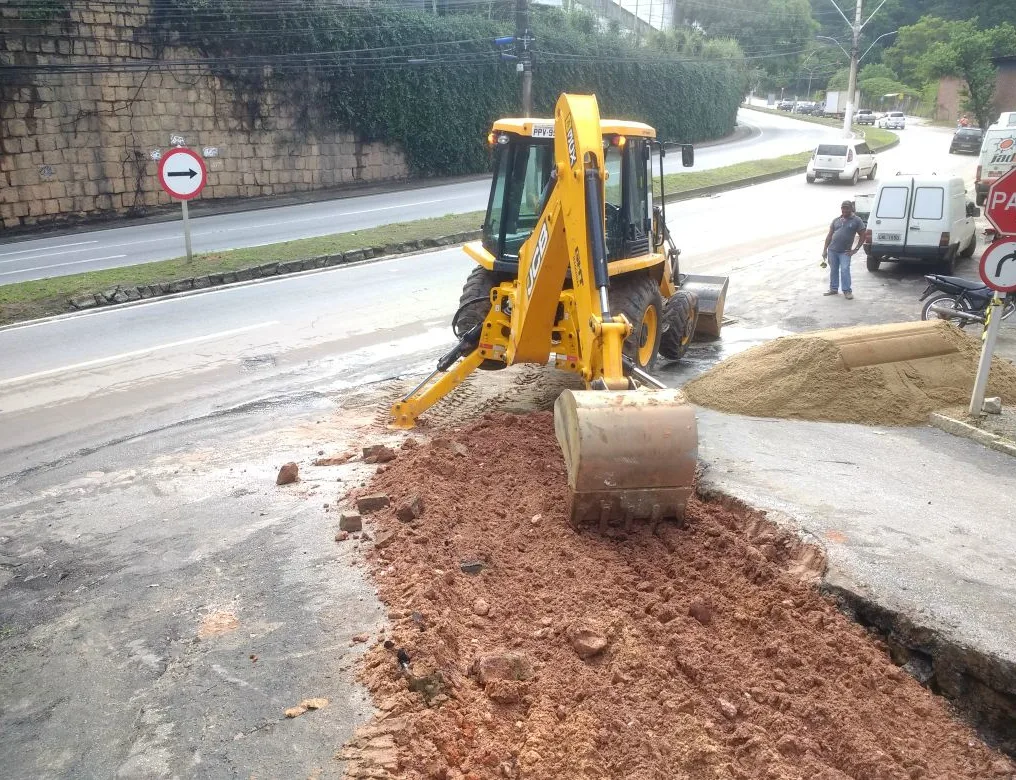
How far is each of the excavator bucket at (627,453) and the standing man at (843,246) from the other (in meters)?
11.3

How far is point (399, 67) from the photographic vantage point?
110 feet

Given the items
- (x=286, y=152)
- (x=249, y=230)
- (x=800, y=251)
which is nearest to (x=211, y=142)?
(x=286, y=152)

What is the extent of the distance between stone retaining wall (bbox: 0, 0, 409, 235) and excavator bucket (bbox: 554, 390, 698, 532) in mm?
22434

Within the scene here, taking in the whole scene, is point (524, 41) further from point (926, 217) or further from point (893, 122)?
point (893, 122)

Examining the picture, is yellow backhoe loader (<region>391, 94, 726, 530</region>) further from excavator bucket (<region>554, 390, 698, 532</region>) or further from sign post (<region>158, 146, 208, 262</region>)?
sign post (<region>158, 146, 208, 262</region>)

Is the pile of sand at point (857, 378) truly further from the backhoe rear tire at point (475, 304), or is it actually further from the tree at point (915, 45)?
the tree at point (915, 45)

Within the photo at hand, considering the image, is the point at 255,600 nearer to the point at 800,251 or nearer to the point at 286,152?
the point at 800,251

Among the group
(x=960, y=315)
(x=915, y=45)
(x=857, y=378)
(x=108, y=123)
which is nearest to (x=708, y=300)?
(x=960, y=315)

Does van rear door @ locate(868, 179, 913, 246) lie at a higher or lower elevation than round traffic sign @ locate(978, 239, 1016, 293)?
lower

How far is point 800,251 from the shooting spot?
67.6ft

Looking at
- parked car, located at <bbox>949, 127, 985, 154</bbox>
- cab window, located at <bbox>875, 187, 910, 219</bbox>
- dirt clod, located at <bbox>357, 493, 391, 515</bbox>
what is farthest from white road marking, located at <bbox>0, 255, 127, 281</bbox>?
parked car, located at <bbox>949, 127, 985, 154</bbox>

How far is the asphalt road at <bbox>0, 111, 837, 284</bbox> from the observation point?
1922cm

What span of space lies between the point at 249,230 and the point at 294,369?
1364 cm

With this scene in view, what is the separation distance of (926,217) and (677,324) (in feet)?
29.9
